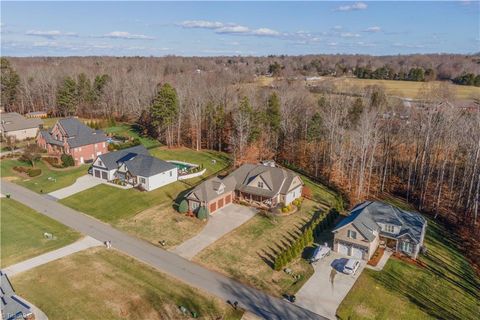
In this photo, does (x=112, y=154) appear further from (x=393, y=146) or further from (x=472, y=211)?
(x=472, y=211)

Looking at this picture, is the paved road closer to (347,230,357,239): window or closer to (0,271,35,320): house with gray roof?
Result: (0,271,35,320): house with gray roof

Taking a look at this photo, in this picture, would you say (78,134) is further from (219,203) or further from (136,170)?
(219,203)

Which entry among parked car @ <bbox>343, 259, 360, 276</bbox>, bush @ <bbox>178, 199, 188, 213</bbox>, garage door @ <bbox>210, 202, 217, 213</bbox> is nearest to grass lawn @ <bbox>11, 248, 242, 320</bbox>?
bush @ <bbox>178, 199, 188, 213</bbox>

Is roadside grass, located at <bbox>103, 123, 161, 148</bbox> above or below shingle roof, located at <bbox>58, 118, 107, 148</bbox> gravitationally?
below

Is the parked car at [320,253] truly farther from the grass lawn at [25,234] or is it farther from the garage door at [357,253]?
the grass lawn at [25,234]

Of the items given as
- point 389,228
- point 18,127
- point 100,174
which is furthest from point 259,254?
point 18,127

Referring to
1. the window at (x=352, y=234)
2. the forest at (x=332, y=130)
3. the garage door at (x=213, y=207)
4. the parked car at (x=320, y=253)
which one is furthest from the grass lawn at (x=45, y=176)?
the window at (x=352, y=234)

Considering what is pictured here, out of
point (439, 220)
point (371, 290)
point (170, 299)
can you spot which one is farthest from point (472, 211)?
point (170, 299)
